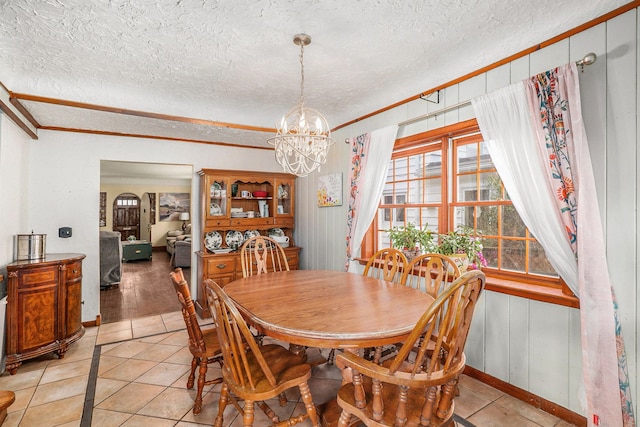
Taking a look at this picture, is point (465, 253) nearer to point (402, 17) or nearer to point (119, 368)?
point (402, 17)

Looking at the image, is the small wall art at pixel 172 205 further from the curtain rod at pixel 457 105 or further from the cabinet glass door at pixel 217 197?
the curtain rod at pixel 457 105

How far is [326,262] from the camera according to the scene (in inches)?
166

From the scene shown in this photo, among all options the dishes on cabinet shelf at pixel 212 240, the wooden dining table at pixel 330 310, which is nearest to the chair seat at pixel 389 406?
the wooden dining table at pixel 330 310

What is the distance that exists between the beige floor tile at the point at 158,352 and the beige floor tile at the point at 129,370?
8 centimetres

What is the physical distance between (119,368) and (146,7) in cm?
276

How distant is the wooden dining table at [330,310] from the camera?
149 centimetres

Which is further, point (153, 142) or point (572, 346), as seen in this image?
point (153, 142)

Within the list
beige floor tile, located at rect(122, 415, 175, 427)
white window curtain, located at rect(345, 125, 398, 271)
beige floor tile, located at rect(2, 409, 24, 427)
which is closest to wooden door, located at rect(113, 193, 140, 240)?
beige floor tile, located at rect(2, 409, 24, 427)

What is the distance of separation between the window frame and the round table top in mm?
726

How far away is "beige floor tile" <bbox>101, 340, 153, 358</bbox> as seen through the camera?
3023 millimetres

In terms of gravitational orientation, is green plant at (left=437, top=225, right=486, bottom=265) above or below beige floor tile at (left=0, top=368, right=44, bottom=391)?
above

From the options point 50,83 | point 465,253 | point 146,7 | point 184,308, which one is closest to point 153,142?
point 50,83

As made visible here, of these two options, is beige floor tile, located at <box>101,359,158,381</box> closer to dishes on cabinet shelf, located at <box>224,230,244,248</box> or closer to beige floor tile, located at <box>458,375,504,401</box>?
Result: dishes on cabinet shelf, located at <box>224,230,244,248</box>

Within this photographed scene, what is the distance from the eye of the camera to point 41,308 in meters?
2.84
